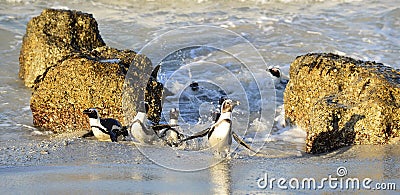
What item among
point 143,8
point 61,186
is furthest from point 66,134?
point 143,8

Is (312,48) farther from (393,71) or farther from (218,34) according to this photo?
(393,71)

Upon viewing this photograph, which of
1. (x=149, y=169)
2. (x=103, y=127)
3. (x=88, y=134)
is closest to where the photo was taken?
(x=149, y=169)

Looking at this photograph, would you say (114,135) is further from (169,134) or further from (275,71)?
(275,71)

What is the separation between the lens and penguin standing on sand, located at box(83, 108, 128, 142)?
688 cm

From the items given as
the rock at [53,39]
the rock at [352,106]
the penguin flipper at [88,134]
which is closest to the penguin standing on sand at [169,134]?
the penguin flipper at [88,134]

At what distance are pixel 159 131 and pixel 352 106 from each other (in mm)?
2194

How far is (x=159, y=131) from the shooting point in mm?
6945

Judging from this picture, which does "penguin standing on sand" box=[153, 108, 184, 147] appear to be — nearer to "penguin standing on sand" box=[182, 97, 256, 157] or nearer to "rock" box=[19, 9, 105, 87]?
"penguin standing on sand" box=[182, 97, 256, 157]

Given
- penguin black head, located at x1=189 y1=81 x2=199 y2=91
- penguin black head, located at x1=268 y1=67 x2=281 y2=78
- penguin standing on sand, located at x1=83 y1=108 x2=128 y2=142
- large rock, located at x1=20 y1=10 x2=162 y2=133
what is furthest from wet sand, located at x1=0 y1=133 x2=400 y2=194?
penguin black head, located at x1=268 y1=67 x2=281 y2=78

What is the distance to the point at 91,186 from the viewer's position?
15.6 feet

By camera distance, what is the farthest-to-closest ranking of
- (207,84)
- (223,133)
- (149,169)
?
(207,84) → (223,133) → (149,169)

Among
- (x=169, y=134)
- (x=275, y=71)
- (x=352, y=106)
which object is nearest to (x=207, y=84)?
(x=275, y=71)

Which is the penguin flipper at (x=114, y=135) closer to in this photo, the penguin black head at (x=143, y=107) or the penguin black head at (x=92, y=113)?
the penguin black head at (x=92, y=113)

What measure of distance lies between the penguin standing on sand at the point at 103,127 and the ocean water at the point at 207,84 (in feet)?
0.74
